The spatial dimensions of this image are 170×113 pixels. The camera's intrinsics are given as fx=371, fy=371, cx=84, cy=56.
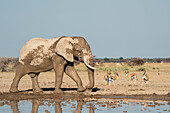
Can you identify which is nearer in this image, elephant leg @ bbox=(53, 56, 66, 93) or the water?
the water

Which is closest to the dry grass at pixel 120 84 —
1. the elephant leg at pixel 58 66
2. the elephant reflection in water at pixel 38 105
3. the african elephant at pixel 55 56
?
the african elephant at pixel 55 56

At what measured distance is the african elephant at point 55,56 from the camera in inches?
749

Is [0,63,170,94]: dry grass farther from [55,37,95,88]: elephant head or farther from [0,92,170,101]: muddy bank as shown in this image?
[55,37,95,88]: elephant head

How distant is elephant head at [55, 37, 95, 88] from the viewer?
19.0 m

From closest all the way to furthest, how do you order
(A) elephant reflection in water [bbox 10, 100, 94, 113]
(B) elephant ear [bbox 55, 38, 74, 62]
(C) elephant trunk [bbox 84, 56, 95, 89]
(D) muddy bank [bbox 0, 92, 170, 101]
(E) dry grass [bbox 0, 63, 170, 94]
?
1. (A) elephant reflection in water [bbox 10, 100, 94, 113]
2. (D) muddy bank [bbox 0, 92, 170, 101]
3. (B) elephant ear [bbox 55, 38, 74, 62]
4. (C) elephant trunk [bbox 84, 56, 95, 89]
5. (E) dry grass [bbox 0, 63, 170, 94]

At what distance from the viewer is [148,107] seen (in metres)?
14.3

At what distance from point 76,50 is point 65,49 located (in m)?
0.75

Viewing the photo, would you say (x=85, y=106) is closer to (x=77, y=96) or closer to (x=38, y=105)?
(x=38, y=105)

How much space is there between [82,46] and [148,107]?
6184 mm

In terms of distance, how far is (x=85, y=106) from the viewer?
14.6m

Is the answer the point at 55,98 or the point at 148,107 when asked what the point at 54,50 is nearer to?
the point at 55,98

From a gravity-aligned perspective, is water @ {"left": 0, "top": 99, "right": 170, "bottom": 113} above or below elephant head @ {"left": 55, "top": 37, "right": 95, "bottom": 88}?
below

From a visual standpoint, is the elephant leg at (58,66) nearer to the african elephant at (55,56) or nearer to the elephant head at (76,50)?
the african elephant at (55,56)

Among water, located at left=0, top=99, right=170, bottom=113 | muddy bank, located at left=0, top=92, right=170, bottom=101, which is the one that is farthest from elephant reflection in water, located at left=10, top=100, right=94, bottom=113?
muddy bank, located at left=0, top=92, right=170, bottom=101
